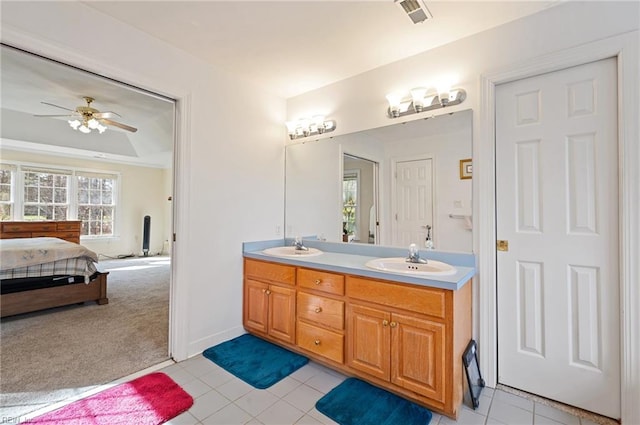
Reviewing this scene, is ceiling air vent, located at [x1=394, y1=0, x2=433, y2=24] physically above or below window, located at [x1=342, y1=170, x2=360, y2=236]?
above

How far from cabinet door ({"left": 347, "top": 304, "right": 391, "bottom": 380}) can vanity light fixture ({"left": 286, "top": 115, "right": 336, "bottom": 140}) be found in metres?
1.74

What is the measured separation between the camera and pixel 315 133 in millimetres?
2910

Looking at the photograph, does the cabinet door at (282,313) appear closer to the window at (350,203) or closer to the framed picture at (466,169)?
the window at (350,203)

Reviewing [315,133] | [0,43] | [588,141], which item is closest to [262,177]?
[315,133]

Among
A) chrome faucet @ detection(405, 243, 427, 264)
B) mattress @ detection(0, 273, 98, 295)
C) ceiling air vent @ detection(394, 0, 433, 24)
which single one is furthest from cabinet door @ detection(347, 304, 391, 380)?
mattress @ detection(0, 273, 98, 295)

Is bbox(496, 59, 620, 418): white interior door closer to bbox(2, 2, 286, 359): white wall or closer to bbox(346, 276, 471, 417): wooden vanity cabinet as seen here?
bbox(346, 276, 471, 417): wooden vanity cabinet

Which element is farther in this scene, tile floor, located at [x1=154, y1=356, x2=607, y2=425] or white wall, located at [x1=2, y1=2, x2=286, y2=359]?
white wall, located at [x1=2, y1=2, x2=286, y2=359]

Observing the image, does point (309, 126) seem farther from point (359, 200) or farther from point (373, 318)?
point (373, 318)

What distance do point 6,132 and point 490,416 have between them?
7.73 m

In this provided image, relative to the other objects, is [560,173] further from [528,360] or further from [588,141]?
[528,360]

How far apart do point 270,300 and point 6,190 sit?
6.63 m

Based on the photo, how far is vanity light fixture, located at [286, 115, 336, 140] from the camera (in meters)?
2.82

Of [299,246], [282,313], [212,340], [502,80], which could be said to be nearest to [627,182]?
[502,80]

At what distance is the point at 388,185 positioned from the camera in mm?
2457
